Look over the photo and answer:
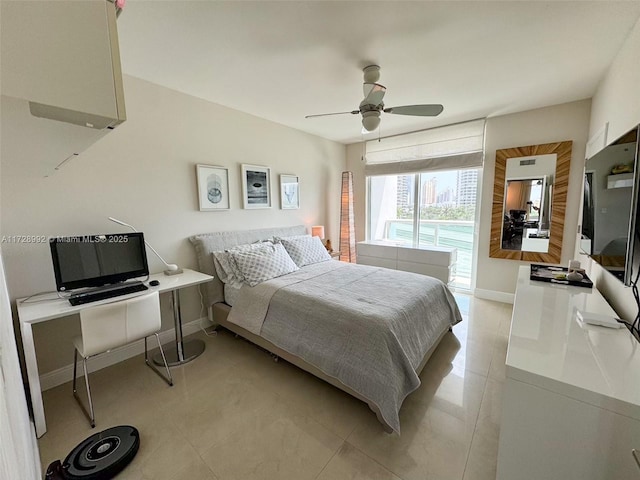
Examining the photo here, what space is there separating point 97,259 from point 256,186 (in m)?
1.79

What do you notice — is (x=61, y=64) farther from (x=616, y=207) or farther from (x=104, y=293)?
(x=616, y=207)

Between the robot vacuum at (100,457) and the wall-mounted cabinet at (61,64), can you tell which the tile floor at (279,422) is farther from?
the wall-mounted cabinet at (61,64)

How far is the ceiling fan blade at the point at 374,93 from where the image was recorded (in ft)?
6.81

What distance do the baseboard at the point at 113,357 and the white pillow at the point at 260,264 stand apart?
0.88 m

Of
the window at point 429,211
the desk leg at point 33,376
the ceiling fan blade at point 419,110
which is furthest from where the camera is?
the window at point 429,211

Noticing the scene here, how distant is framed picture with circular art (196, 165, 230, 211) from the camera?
279 centimetres

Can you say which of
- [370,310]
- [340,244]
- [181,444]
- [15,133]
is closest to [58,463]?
[181,444]

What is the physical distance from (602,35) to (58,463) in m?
4.10

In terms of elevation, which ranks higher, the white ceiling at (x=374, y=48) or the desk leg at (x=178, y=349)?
the white ceiling at (x=374, y=48)

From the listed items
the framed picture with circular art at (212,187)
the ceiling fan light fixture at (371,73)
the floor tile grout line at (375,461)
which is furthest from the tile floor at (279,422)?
the ceiling fan light fixture at (371,73)

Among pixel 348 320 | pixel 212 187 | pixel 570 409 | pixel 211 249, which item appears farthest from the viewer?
pixel 212 187

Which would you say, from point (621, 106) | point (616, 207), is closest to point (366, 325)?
point (616, 207)

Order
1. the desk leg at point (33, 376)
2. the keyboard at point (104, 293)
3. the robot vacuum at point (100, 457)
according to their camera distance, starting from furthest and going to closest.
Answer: the keyboard at point (104, 293) < the desk leg at point (33, 376) < the robot vacuum at point (100, 457)

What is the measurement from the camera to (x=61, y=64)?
0.57m
